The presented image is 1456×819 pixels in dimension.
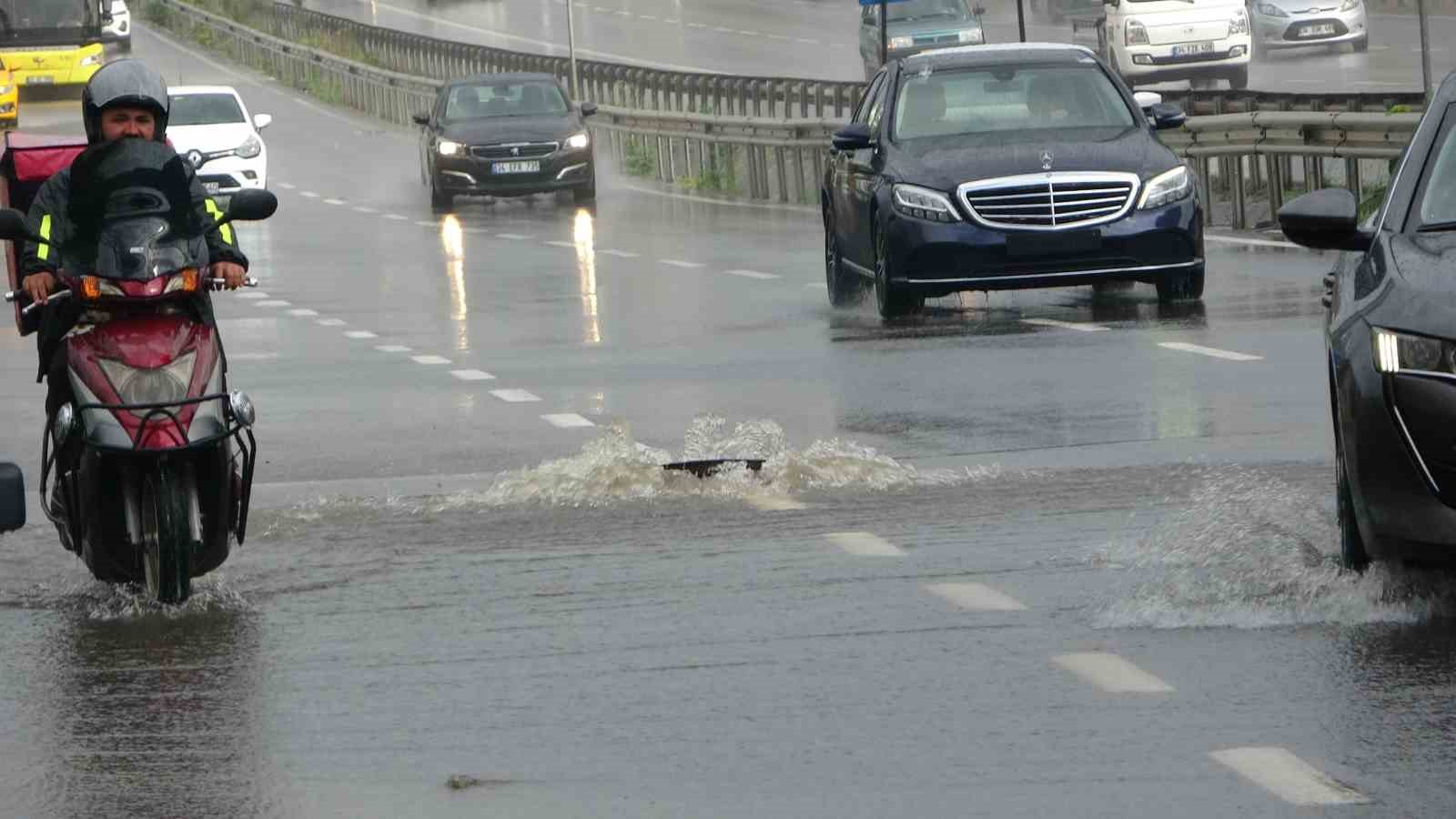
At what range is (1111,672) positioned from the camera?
7.49 metres

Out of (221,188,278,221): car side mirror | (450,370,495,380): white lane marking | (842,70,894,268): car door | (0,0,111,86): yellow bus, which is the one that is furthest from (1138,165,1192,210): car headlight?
(0,0,111,86): yellow bus

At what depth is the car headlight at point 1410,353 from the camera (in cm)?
786

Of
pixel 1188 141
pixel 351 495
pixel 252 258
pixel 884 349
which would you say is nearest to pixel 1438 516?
pixel 351 495

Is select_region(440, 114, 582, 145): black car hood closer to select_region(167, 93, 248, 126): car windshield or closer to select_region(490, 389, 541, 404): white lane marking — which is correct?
select_region(167, 93, 248, 126): car windshield

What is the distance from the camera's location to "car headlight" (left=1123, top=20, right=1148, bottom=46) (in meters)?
50.5

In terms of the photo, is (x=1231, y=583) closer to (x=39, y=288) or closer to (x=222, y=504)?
(x=222, y=504)

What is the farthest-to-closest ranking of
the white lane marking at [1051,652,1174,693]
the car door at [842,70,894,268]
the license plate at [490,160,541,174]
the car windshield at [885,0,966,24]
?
the car windshield at [885,0,966,24]
the license plate at [490,160,541,174]
the car door at [842,70,894,268]
the white lane marking at [1051,652,1174,693]

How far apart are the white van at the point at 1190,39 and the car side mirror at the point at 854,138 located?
101 feet

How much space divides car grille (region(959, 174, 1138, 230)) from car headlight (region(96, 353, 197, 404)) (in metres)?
10.7

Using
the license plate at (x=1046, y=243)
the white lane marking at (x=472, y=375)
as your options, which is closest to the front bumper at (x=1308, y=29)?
the license plate at (x=1046, y=243)

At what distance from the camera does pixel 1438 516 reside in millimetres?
7820

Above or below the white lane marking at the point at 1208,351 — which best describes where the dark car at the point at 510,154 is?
below

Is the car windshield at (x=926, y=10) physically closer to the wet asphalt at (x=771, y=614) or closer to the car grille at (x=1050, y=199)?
the car grille at (x=1050, y=199)

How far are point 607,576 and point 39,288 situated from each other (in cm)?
175
